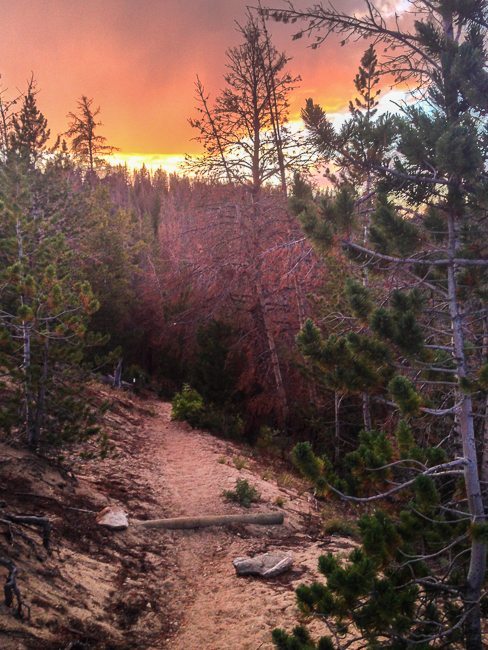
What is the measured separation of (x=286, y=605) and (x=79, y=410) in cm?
439

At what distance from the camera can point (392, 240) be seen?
16.7 feet

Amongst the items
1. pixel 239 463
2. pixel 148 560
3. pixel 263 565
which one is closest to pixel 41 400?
pixel 148 560

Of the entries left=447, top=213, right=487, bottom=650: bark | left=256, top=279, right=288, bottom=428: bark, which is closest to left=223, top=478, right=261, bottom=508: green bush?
left=447, top=213, right=487, bottom=650: bark

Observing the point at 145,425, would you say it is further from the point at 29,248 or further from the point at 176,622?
the point at 176,622

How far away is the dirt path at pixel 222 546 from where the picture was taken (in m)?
6.29

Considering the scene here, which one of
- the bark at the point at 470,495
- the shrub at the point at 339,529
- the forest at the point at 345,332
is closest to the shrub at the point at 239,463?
the forest at the point at 345,332

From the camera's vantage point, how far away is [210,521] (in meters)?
8.88

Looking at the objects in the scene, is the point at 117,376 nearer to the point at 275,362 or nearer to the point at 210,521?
the point at 275,362

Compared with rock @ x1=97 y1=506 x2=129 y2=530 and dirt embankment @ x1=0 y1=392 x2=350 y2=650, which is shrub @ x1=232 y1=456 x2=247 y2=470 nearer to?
dirt embankment @ x1=0 y1=392 x2=350 y2=650

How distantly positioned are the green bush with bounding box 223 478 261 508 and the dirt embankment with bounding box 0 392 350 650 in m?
0.19

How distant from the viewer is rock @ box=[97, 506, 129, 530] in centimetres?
789

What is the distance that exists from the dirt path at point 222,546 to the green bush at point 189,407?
1.45 metres

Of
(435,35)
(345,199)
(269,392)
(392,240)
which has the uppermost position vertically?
(435,35)

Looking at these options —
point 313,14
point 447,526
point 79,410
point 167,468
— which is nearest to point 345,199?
point 313,14
